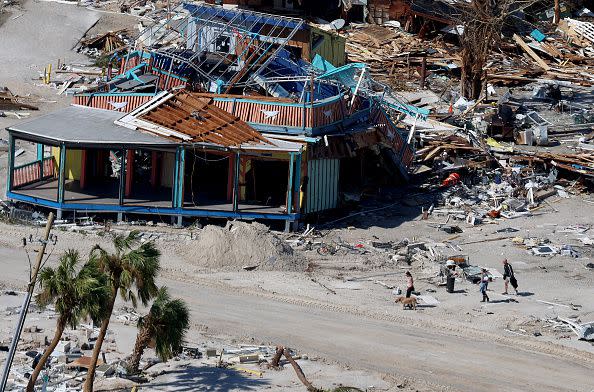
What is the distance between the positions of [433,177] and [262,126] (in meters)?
7.06

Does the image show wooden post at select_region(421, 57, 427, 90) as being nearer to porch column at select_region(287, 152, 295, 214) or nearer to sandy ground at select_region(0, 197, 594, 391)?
sandy ground at select_region(0, 197, 594, 391)

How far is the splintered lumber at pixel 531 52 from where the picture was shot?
57.3 metres

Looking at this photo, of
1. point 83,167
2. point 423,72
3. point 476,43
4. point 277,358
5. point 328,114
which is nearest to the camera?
point 277,358

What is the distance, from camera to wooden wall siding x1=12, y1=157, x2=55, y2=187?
4069cm

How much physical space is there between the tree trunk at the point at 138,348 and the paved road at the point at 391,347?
3326mm

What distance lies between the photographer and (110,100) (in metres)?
42.4

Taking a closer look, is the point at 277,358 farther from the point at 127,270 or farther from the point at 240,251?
the point at 240,251

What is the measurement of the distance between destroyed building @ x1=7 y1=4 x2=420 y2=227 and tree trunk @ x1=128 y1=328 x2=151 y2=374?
36.5 ft

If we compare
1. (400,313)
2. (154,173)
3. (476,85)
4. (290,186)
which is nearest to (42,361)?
(400,313)

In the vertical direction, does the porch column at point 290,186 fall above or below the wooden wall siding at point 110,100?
below

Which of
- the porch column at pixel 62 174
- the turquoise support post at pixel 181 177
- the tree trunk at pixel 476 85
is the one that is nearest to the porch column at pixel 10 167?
the porch column at pixel 62 174

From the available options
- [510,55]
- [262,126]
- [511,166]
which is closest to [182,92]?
[262,126]

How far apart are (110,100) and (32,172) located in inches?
129

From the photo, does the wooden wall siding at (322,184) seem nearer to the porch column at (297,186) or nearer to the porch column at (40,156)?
the porch column at (297,186)
